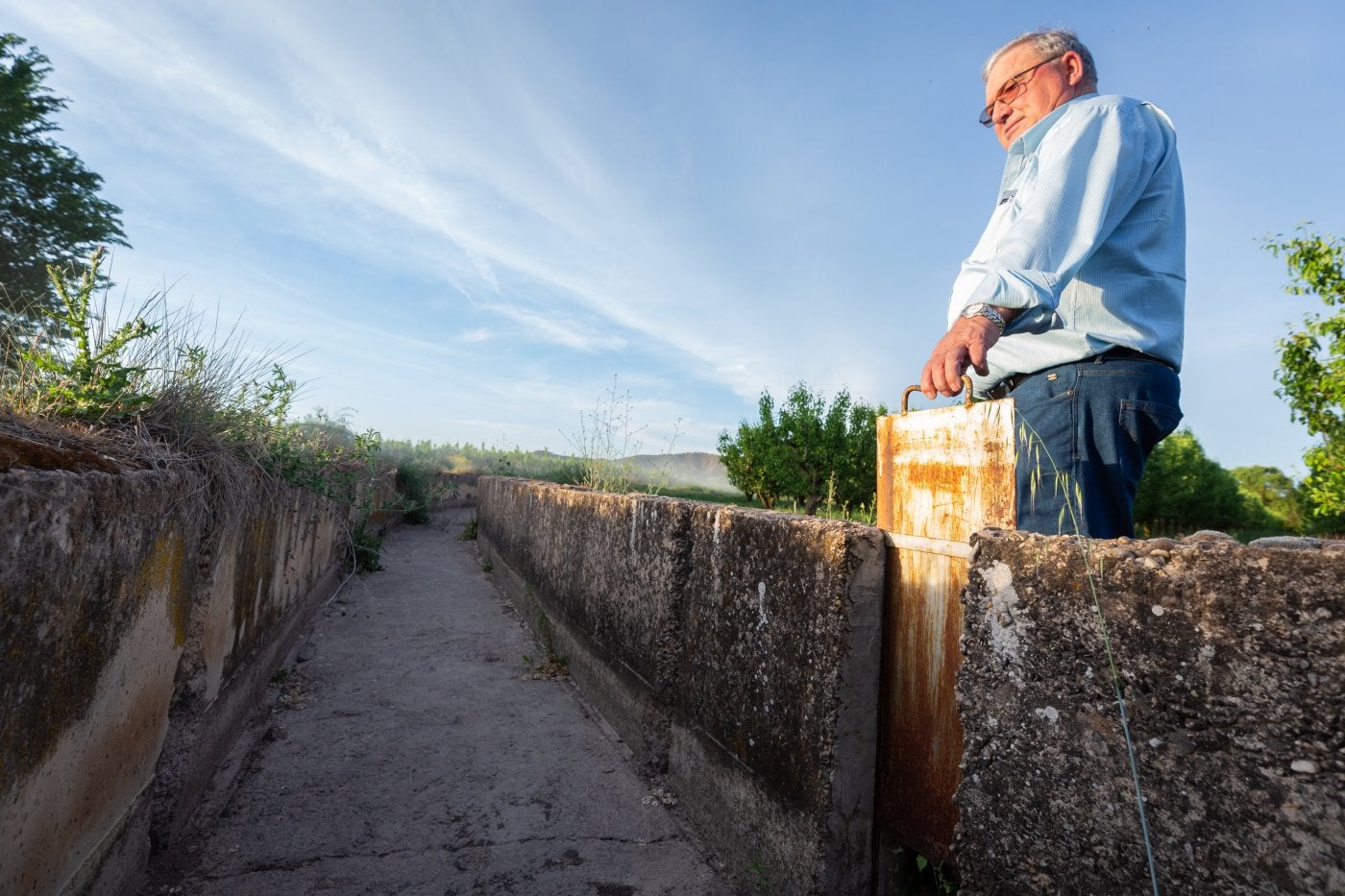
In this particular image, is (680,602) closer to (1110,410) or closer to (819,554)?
(819,554)

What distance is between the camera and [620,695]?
125 inches

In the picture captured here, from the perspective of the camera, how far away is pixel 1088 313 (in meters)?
1.60

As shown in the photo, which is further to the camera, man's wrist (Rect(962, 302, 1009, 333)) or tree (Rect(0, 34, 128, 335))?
tree (Rect(0, 34, 128, 335))

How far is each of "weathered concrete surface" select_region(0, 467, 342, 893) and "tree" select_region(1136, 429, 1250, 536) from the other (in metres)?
27.0

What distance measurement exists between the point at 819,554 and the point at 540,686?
2.58 metres

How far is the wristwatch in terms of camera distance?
1.49 m

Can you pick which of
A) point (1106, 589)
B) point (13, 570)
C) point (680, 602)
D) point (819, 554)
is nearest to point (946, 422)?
point (819, 554)

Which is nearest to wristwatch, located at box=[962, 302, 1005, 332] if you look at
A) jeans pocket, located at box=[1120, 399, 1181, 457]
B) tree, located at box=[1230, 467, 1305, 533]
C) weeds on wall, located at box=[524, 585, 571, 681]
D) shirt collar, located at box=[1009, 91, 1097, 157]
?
jeans pocket, located at box=[1120, 399, 1181, 457]

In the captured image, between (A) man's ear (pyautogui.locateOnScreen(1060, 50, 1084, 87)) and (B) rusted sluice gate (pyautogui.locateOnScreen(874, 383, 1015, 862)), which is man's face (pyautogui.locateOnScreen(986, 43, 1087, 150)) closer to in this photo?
(A) man's ear (pyautogui.locateOnScreen(1060, 50, 1084, 87))

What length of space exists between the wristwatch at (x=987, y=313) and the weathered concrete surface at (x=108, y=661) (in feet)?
6.09

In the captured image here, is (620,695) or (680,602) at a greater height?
(680,602)

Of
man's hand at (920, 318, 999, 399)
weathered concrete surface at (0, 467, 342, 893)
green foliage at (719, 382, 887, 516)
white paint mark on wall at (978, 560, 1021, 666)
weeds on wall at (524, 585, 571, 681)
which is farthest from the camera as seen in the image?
green foliage at (719, 382, 887, 516)

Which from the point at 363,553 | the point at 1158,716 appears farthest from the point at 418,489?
the point at 1158,716

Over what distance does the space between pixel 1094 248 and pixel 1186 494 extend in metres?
28.1
